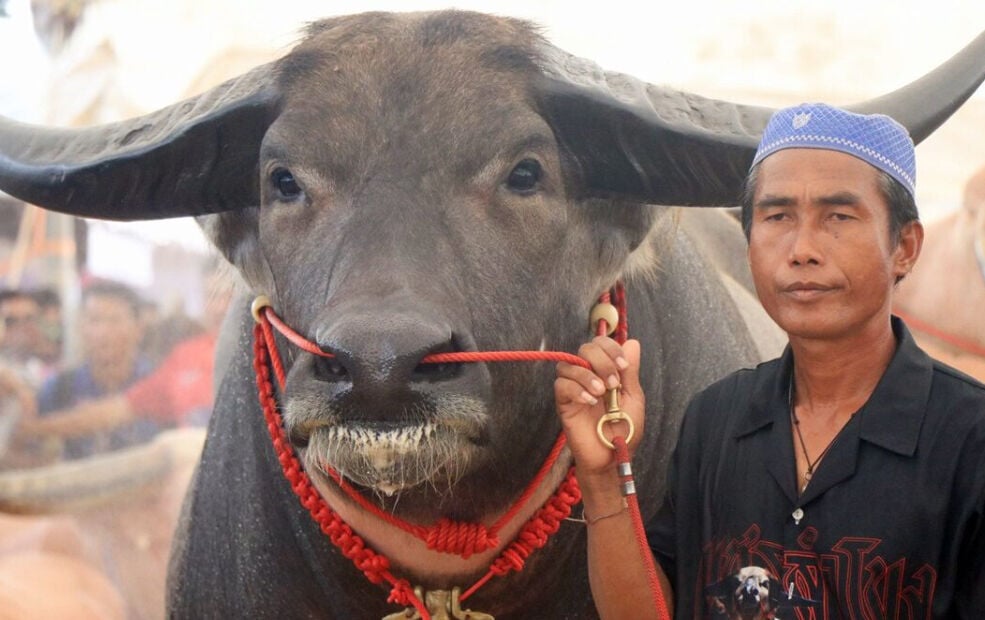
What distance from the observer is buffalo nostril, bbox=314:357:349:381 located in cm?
177

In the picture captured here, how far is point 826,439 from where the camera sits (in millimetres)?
1635

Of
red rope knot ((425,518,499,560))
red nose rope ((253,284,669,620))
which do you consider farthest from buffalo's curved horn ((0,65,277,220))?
red rope knot ((425,518,499,560))

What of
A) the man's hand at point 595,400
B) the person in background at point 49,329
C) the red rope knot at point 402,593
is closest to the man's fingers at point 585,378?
the man's hand at point 595,400

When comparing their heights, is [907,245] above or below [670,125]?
below

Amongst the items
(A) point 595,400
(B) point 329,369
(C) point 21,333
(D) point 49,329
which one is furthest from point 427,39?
(D) point 49,329

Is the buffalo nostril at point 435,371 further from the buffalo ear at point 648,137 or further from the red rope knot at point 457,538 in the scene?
the buffalo ear at point 648,137

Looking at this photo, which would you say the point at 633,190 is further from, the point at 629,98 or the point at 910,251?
the point at 910,251

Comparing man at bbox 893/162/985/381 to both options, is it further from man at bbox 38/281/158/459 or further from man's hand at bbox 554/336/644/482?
man at bbox 38/281/158/459

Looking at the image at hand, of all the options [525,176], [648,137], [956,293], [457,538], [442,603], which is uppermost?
[956,293]

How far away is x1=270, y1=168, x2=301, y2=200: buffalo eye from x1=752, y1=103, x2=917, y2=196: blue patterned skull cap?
0.95 m

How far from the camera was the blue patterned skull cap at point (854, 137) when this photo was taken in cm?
159

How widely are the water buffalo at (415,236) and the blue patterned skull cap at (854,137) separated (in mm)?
574

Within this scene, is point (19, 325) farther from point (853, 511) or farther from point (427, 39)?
point (853, 511)

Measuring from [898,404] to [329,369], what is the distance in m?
0.86
